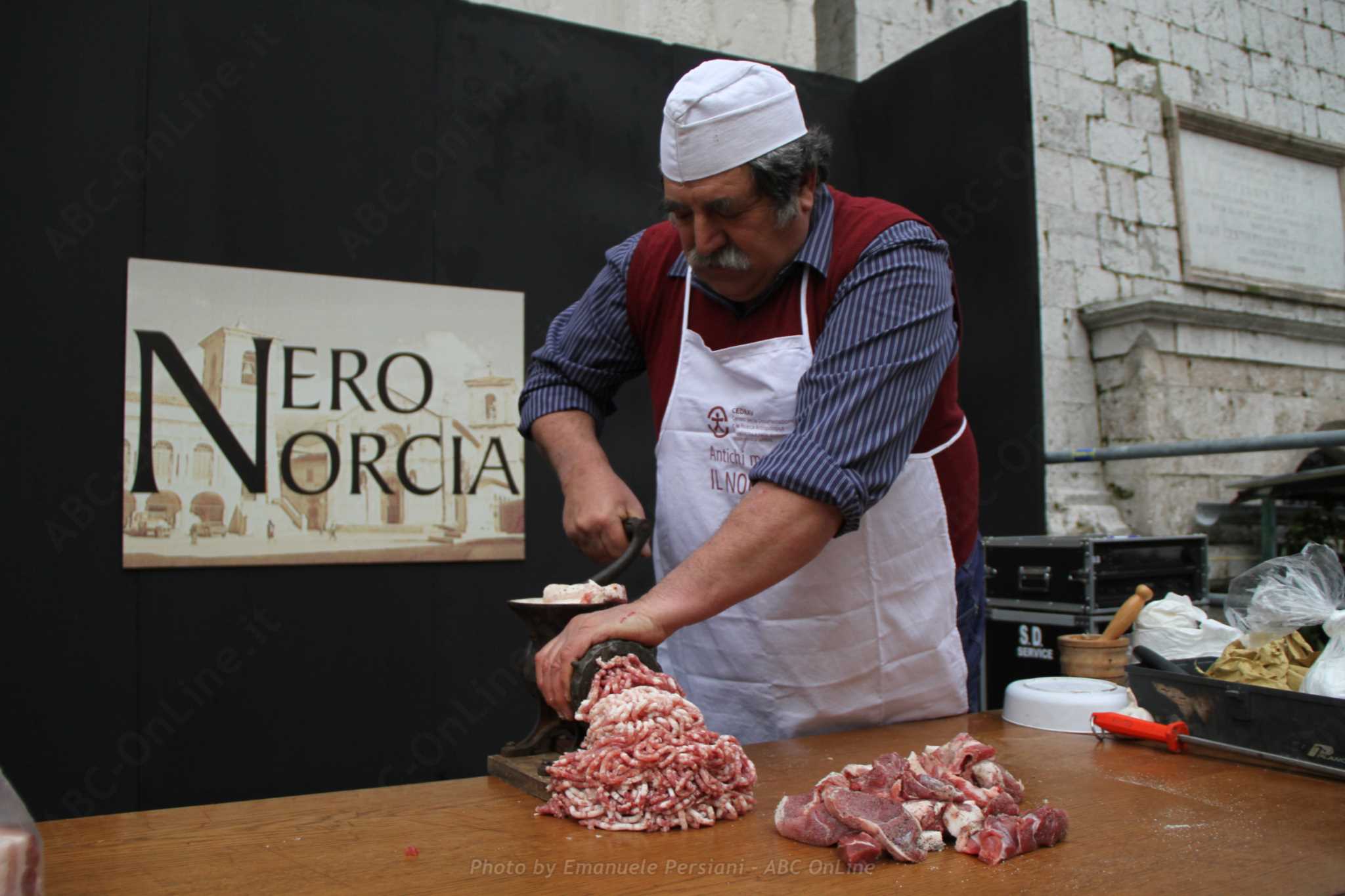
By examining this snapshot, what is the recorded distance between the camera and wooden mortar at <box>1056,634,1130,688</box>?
2.16 meters

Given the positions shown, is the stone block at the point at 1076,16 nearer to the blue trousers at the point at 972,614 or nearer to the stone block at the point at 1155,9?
the stone block at the point at 1155,9

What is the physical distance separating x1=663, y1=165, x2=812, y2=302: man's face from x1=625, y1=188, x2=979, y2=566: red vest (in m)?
0.08

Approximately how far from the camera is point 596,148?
4.18 metres

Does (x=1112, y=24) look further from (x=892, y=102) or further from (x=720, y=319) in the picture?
(x=720, y=319)

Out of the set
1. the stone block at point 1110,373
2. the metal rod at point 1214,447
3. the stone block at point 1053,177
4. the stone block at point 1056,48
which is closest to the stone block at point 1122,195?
the stone block at point 1053,177

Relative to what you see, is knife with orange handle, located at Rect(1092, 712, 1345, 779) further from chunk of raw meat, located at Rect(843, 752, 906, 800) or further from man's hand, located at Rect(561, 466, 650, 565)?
man's hand, located at Rect(561, 466, 650, 565)

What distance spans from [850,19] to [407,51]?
2.77m

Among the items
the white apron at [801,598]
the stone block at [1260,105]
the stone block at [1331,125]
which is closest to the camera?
the white apron at [801,598]

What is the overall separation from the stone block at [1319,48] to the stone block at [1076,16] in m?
2.21

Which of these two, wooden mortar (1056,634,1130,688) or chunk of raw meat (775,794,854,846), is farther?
wooden mortar (1056,634,1130,688)

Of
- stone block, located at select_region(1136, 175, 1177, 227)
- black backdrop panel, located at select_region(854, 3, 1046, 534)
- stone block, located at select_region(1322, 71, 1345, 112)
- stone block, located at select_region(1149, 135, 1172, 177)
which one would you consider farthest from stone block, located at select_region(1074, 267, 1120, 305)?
stone block, located at select_region(1322, 71, 1345, 112)

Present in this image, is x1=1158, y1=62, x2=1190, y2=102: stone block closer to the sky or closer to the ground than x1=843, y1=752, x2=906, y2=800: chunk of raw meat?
closer to the sky

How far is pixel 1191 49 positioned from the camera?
272 inches

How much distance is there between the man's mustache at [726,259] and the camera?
1.77 meters
